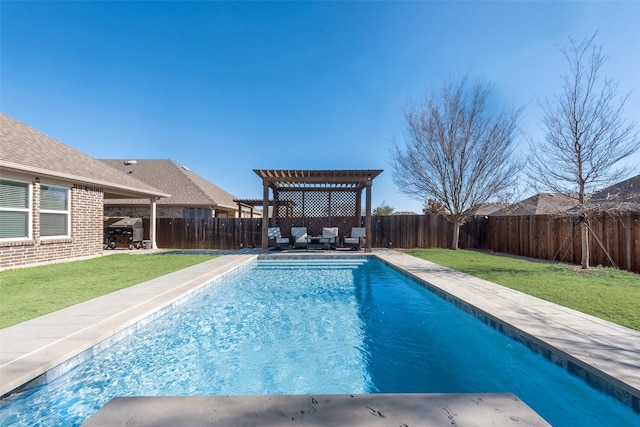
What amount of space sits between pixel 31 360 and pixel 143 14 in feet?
36.4

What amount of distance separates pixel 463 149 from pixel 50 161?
50.6 feet

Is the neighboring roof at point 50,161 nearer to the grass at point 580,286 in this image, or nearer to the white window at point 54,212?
the white window at point 54,212

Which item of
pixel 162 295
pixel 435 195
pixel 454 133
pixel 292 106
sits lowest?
pixel 162 295

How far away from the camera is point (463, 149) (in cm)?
1341

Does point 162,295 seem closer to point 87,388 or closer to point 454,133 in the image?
point 87,388

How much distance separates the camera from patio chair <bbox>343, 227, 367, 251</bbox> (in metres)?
12.4

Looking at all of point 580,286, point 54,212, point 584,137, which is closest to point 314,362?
point 580,286

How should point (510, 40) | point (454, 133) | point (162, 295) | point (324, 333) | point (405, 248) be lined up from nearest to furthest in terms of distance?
point (324, 333) → point (162, 295) → point (510, 40) → point (454, 133) → point (405, 248)

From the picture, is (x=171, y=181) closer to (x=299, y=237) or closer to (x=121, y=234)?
(x=121, y=234)

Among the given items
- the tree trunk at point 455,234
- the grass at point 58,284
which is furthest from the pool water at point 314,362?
the tree trunk at point 455,234

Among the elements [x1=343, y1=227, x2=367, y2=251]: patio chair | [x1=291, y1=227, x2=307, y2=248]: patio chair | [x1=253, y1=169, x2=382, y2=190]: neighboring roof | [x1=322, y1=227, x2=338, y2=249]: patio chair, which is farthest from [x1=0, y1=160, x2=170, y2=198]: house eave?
[x1=343, y1=227, x2=367, y2=251]: patio chair

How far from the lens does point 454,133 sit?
44.2 ft

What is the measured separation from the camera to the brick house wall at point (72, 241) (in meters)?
7.43

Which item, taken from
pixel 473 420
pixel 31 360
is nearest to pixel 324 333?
pixel 473 420
